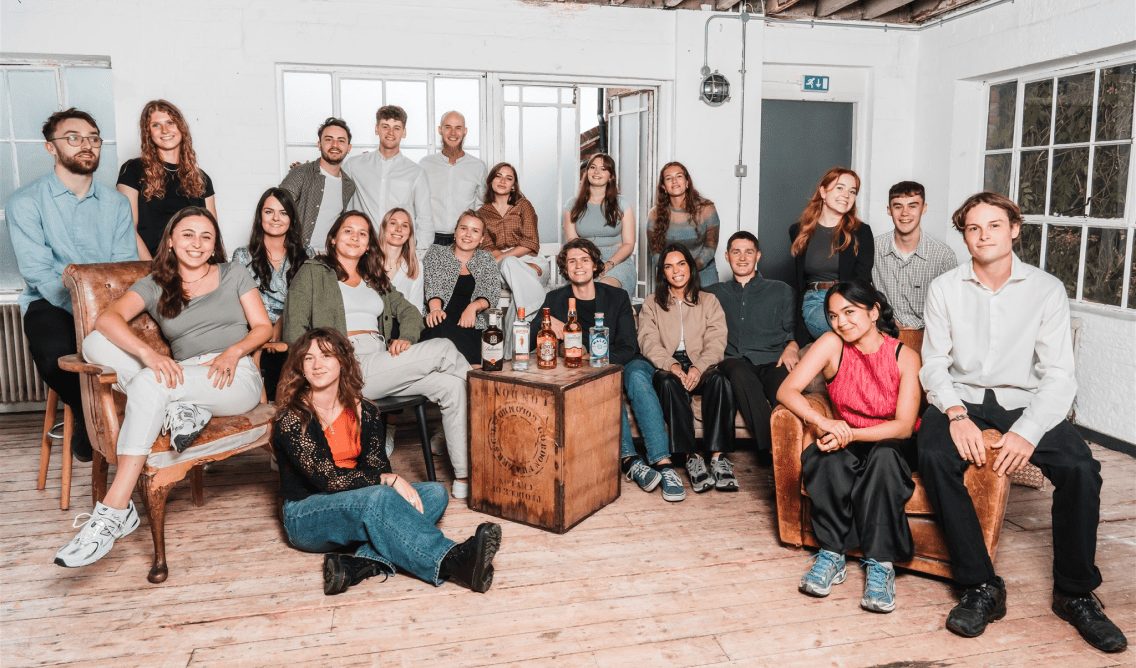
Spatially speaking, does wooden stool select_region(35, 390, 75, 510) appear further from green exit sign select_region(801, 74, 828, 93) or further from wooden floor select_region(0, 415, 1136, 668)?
green exit sign select_region(801, 74, 828, 93)

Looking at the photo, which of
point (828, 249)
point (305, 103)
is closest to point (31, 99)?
point (305, 103)

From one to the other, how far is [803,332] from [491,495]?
179 cm

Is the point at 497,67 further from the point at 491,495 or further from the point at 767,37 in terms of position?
the point at 491,495

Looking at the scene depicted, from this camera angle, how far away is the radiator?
4.65 m

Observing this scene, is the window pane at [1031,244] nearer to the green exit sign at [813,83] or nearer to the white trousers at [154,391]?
the green exit sign at [813,83]

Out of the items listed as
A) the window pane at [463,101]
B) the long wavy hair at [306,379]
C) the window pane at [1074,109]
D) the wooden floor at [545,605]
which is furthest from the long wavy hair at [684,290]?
the window pane at [1074,109]

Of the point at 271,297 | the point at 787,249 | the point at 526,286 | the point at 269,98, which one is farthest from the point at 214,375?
the point at 787,249

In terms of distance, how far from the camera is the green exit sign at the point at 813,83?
18.3ft

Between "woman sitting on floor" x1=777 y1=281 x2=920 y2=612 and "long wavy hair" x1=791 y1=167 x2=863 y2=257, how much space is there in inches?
49.2

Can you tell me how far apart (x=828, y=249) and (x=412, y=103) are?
2717 mm

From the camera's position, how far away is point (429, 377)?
10.9 feet

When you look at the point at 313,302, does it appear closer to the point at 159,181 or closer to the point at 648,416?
the point at 159,181

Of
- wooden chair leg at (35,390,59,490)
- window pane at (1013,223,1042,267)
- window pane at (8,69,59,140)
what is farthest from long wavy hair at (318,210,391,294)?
window pane at (1013,223,1042,267)

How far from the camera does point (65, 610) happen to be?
2.43 meters
